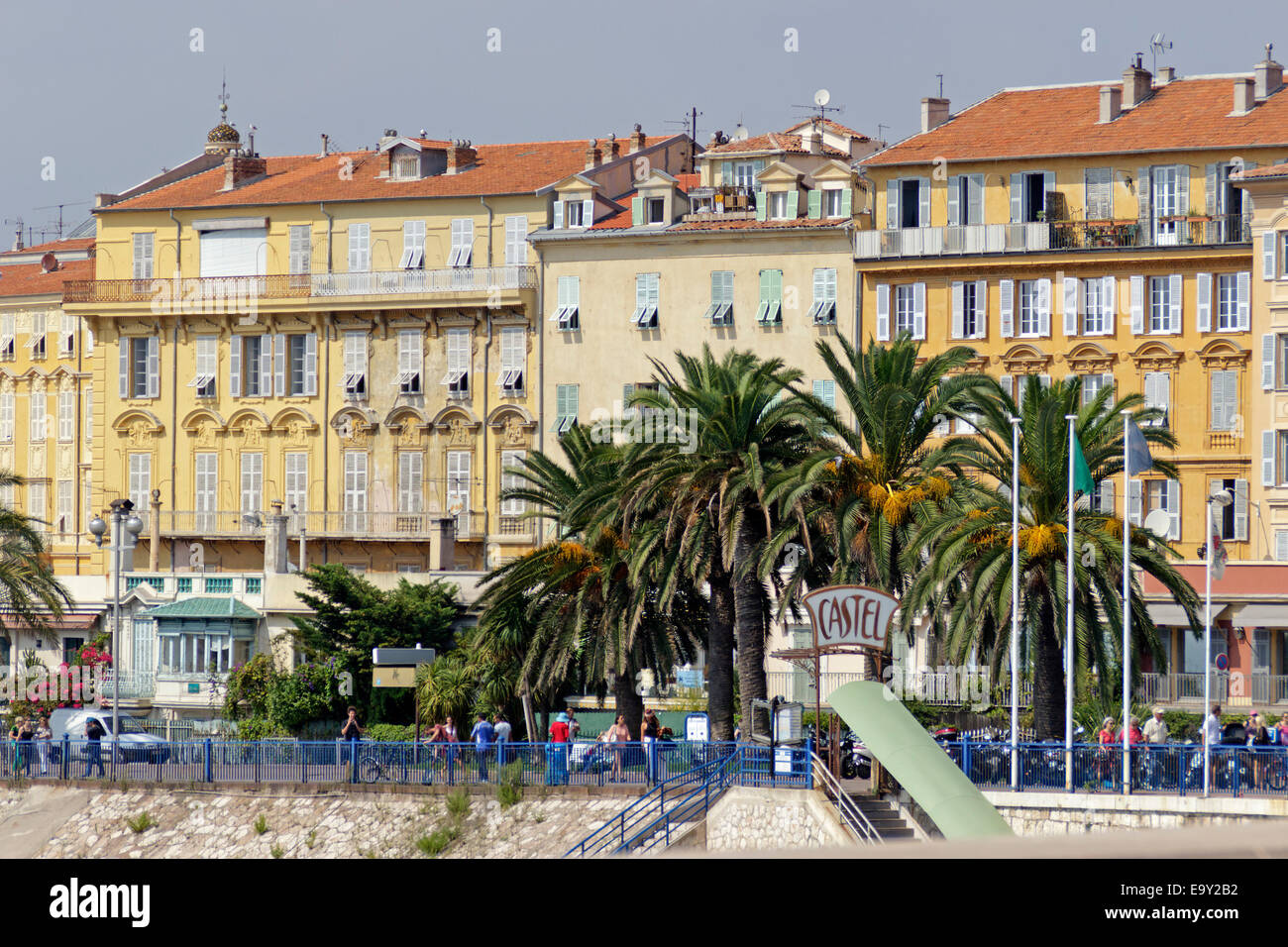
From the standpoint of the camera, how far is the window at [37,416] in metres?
85.1

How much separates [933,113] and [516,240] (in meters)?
14.4

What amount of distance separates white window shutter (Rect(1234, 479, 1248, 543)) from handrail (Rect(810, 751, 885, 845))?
28474mm

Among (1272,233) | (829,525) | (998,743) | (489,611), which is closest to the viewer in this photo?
(998,743)

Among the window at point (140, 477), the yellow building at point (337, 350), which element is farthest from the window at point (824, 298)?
the window at point (140, 477)

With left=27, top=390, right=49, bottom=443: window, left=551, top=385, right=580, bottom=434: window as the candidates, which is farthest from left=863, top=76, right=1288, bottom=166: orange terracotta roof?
left=27, top=390, right=49, bottom=443: window

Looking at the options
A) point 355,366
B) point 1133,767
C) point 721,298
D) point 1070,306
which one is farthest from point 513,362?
point 1133,767

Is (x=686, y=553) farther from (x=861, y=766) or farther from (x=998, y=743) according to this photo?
(x=998, y=743)

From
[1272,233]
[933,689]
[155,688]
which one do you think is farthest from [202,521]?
[1272,233]

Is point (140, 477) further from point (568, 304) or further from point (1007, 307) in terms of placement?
point (1007, 307)

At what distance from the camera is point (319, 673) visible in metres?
52.4

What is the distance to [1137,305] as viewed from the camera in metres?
61.7

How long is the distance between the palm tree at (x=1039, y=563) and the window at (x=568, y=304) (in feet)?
101

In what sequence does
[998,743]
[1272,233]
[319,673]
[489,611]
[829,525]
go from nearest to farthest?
[998,743], [829,525], [489,611], [319,673], [1272,233]

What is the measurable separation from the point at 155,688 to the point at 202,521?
1398 cm
